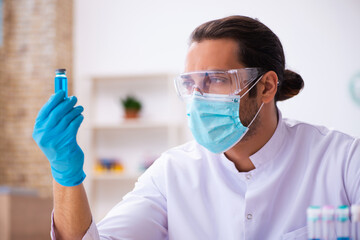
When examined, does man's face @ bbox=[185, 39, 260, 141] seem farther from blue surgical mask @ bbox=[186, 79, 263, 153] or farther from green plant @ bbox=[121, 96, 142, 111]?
green plant @ bbox=[121, 96, 142, 111]

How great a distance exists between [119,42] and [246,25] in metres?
3.61

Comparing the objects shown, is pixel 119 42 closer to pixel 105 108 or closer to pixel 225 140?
Answer: pixel 105 108

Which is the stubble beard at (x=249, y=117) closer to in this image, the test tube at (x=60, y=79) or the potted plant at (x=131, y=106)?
the test tube at (x=60, y=79)

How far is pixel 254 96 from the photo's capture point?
1.64 m

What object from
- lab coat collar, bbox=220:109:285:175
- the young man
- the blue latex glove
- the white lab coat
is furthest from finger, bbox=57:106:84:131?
lab coat collar, bbox=220:109:285:175

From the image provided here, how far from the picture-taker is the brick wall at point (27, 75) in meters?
4.96

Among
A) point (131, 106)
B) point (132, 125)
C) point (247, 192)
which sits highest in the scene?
point (247, 192)

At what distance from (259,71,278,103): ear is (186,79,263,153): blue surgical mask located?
0.37 ft

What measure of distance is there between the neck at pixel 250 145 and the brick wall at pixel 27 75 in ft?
12.1

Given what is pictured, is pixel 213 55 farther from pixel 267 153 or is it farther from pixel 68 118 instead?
pixel 68 118

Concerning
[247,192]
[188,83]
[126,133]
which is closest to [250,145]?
[247,192]

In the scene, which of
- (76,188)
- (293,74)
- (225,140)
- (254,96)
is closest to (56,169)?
(76,188)

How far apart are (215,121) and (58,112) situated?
60 centimetres

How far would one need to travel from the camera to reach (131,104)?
15.4 ft
